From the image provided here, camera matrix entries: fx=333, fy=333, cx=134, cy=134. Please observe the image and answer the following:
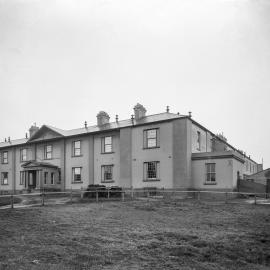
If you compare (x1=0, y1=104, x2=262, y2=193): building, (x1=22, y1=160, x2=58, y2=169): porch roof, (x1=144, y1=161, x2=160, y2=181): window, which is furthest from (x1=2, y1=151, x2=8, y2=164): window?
(x1=144, y1=161, x2=160, y2=181): window

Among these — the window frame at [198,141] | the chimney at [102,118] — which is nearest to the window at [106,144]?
the chimney at [102,118]

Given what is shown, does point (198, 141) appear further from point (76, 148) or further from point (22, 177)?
point (22, 177)

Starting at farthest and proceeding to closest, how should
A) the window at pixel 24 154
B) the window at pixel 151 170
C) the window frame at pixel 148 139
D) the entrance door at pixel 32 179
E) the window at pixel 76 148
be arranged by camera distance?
the window at pixel 24 154 → the entrance door at pixel 32 179 → the window at pixel 76 148 → the window frame at pixel 148 139 → the window at pixel 151 170

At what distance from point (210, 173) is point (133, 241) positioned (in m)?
20.9

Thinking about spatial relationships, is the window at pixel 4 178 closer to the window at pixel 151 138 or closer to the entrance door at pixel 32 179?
the entrance door at pixel 32 179

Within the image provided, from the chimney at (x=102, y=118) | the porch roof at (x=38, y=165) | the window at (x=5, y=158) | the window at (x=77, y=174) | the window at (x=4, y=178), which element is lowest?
the window at (x=4, y=178)

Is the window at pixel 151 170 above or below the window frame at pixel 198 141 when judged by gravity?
below

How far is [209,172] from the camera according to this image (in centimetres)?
2967

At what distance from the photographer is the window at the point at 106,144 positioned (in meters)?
34.5

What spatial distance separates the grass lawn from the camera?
7592 millimetres

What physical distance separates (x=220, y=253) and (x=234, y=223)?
5371mm

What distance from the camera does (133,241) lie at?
983 cm

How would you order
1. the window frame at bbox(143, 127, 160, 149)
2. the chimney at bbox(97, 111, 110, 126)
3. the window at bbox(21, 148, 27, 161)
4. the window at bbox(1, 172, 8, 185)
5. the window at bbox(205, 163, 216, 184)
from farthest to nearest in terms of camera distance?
the window at bbox(1, 172, 8, 185) → the window at bbox(21, 148, 27, 161) → the chimney at bbox(97, 111, 110, 126) → the window frame at bbox(143, 127, 160, 149) → the window at bbox(205, 163, 216, 184)

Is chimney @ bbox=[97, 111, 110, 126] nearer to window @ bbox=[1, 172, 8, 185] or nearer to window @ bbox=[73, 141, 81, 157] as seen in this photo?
window @ bbox=[73, 141, 81, 157]
